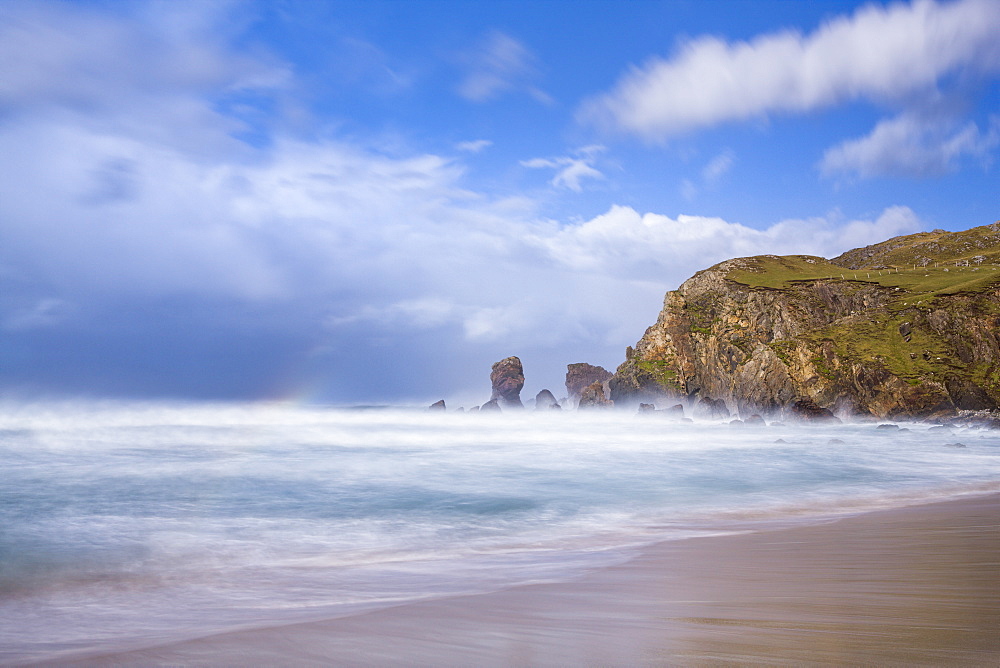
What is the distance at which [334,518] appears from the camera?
10.3 meters

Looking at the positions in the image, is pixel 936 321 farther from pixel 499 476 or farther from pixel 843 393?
pixel 499 476

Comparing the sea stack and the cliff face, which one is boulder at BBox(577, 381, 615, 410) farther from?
the sea stack

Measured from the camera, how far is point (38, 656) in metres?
3.77

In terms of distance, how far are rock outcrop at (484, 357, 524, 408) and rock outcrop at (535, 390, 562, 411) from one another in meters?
7.03

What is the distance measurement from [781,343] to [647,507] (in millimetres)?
58038

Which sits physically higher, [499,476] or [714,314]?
[714,314]

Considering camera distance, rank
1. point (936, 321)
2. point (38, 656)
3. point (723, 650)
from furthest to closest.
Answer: point (936, 321) < point (38, 656) < point (723, 650)

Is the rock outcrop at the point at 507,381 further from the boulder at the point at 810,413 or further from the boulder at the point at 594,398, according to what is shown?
the boulder at the point at 810,413

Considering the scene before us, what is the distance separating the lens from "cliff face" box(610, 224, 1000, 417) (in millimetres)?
55844

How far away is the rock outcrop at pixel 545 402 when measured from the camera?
118 meters

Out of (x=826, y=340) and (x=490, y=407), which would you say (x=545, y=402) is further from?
(x=826, y=340)

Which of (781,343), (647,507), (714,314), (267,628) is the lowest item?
(647,507)

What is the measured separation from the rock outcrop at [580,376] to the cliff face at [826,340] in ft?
160

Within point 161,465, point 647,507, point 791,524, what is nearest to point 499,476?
point 647,507
